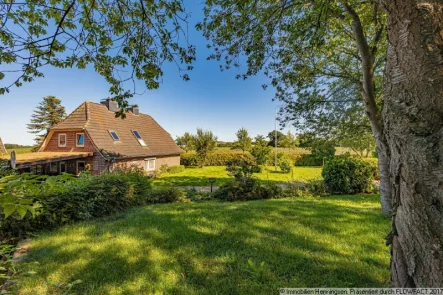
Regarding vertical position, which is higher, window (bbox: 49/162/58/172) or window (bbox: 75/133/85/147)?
window (bbox: 75/133/85/147)

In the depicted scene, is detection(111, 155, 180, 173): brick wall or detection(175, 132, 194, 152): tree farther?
detection(175, 132, 194, 152): tree

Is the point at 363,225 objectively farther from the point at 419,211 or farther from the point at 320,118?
the point at 320,118

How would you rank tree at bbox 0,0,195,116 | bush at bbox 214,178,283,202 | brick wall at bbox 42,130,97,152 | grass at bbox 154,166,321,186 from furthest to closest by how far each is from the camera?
brick wall at bbox 42,130,97,152, grass at bbox 154,166,321,186, bush at bbox 214,178,283,202, tree at bbox 0,0,195,116

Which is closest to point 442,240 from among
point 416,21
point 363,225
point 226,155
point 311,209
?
point 416,21

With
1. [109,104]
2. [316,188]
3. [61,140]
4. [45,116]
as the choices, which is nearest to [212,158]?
[109,104]

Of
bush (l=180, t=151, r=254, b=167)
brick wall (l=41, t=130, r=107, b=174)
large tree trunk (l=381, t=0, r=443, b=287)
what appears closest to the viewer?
large tree trunk (l=381, t=0, r=443, b=287)

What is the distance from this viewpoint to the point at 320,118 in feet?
26.2

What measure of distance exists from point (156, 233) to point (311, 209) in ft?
13.6

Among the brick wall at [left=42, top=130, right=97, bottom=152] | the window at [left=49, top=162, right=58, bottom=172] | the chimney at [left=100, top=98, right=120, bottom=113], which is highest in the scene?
the chimney at [left=100, top=98, right=120, bottom=113]

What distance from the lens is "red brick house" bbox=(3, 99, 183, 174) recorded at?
14727 millimetres

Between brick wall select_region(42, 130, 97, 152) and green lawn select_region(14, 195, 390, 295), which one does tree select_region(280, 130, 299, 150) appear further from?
green lawn select_region(14, 195, 390, 295)

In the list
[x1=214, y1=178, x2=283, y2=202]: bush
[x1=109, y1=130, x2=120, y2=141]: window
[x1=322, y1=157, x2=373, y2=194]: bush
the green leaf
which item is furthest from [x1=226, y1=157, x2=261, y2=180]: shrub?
[x1=109, y1=130, x2=120, y2=141]: window

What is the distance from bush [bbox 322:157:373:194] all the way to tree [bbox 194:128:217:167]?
14.8 m

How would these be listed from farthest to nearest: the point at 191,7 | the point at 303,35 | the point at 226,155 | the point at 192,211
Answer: the point at 226,155
the point at 192,211
the point at 303,35
the point at 191,7
